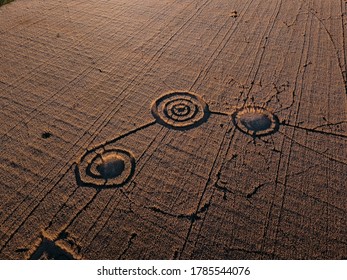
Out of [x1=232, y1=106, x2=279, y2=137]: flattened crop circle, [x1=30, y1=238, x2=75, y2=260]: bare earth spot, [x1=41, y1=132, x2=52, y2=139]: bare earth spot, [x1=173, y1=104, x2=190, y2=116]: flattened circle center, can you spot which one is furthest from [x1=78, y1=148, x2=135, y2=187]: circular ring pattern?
[x1=232, y1=106, x2=279, y2=137]: flattened crop circle

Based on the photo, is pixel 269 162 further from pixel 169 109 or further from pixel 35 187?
pixel 35 187

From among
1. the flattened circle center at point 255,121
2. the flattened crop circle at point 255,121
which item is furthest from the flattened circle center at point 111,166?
→ the flattened circle center at point 255,121

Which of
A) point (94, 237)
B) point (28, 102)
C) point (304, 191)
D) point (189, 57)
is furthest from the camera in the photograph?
point (189, 57)

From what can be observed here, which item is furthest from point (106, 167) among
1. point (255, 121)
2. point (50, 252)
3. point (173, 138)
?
point (255, 121)

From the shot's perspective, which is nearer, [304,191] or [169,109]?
[304,191]

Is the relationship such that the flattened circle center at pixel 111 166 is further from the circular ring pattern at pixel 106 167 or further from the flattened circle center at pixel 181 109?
the flattened circle center at pixel 181 109

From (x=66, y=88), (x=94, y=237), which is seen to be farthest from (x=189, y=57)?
(x=94, y=237)

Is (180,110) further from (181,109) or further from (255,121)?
(255,121)
